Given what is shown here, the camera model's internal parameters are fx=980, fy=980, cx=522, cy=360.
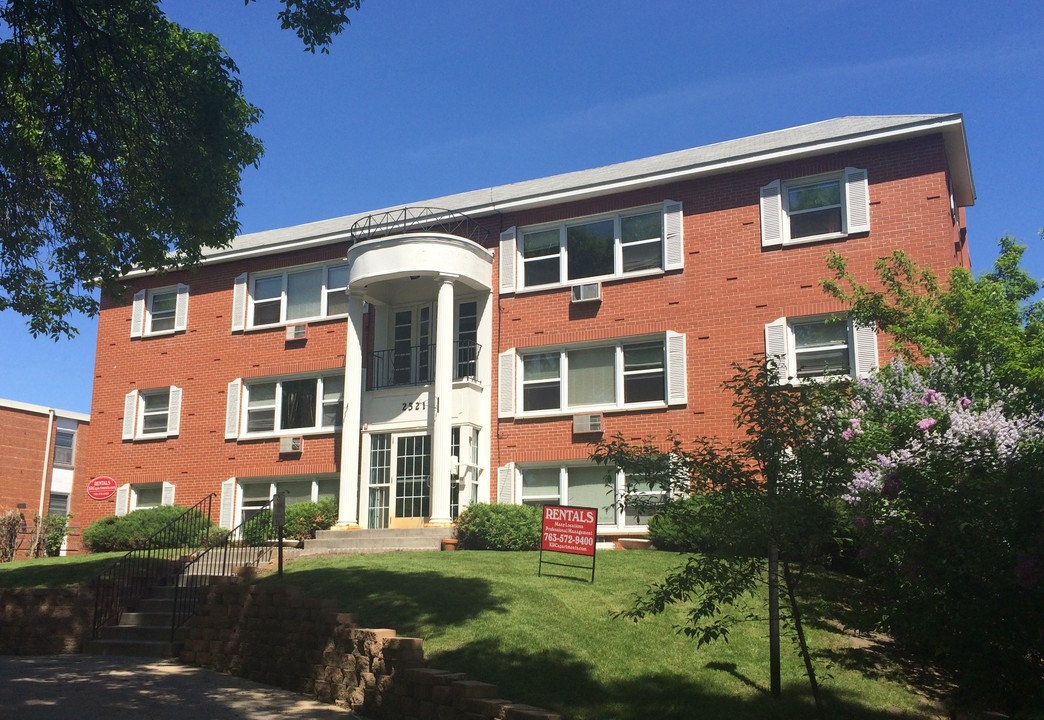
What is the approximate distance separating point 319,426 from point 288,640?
12359 millimetres

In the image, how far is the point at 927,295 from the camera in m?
16.8

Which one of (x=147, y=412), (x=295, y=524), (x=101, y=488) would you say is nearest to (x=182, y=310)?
(x=147, y=412)

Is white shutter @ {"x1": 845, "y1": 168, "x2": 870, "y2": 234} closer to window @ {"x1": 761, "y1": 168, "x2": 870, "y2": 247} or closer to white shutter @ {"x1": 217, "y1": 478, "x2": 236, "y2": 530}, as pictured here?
window @ {"x1": 761, "y1": 168, "x2": 870, "y2": 247}

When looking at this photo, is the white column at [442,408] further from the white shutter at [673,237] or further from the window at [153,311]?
the window at [153,311]

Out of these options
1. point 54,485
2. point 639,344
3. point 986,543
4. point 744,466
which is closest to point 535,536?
point 639,344

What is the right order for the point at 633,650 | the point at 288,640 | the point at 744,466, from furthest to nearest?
the point at 288,640 < the point at 633,650 < the point at 744,466

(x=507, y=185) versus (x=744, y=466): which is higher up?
(x=507, y=185)

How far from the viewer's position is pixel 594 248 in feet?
72.0

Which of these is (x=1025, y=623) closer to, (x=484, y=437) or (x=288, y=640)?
(x=288, y=640)

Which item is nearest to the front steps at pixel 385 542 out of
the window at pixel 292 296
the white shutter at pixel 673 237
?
the window at pixel 292 296

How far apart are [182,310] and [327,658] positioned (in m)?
17.6

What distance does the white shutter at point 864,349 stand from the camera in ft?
60.5

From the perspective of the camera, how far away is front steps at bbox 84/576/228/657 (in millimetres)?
13867

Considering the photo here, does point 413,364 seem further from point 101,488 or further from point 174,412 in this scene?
point 101,488
